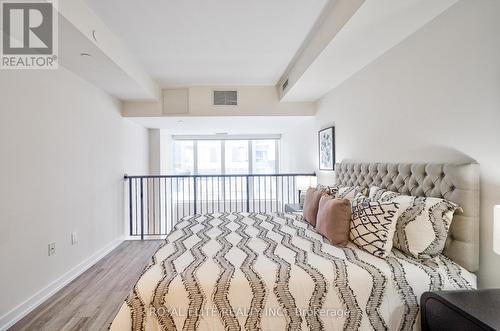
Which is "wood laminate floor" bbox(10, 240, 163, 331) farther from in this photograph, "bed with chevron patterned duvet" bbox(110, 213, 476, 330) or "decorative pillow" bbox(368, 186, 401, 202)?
"decorative pillow" bbox(368, 186, 401, 202)

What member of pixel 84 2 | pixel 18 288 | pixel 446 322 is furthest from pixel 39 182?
pixel 446 322

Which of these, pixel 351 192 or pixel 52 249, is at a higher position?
pixel 351 192

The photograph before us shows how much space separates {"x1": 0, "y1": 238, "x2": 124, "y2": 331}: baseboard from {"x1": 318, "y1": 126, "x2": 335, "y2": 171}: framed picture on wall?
10.9 ft

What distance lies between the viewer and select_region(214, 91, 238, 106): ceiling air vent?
159 inches

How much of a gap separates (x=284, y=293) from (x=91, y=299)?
76.2 inches

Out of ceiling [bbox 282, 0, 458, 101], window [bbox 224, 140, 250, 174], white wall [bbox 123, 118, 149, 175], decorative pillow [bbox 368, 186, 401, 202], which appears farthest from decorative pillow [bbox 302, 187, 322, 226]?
window [bbox 224, 140, 250, 174]

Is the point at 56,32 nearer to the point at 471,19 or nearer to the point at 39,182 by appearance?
the point at 39,182

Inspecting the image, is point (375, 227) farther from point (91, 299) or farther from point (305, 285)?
point (91, 299)

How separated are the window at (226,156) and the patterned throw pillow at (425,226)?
5231mm

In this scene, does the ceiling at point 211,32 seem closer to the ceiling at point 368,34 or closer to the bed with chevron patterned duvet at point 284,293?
the ceiling at point 368,34

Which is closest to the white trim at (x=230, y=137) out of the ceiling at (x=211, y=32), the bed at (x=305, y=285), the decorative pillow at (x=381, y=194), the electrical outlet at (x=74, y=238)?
the ceiling at (x=211, y=32)

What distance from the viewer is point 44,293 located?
223cm

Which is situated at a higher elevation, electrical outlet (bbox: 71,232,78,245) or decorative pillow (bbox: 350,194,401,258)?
decorative pillow (bbox: 350,194,401,258)

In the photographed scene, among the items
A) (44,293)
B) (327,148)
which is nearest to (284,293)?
(44,293)
